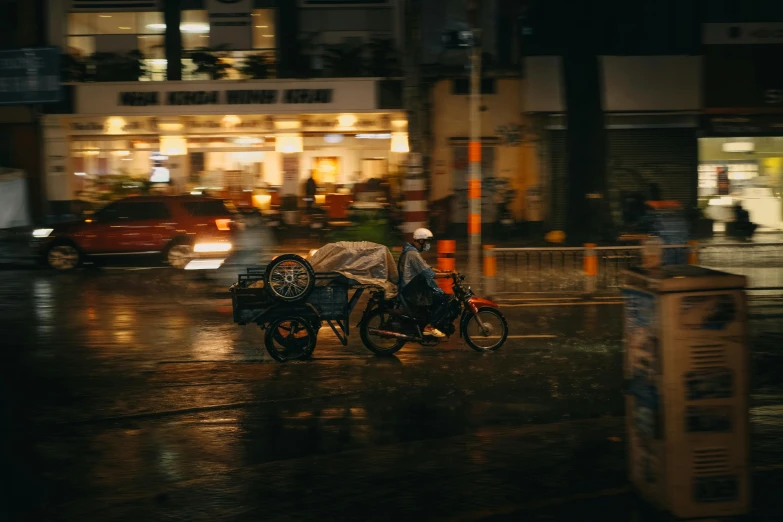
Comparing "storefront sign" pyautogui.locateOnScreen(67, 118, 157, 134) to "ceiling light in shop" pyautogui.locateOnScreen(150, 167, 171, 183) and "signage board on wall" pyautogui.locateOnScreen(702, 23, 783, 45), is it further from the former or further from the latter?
"signage board on wall" pyautogui.locateOnScreen(702, 23, 783, 45)

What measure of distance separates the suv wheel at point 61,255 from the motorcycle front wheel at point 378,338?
12258 mm

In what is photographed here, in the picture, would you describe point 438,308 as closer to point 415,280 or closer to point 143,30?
point 415,280

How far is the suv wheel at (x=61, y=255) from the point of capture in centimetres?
2139

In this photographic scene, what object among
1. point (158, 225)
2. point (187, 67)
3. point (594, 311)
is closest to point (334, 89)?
point (187, 67)

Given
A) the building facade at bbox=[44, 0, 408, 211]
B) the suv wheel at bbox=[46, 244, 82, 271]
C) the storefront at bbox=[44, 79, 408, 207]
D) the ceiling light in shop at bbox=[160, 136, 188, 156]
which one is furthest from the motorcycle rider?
the ceiling light in shop at bbox=[160, 136, 188, 156]

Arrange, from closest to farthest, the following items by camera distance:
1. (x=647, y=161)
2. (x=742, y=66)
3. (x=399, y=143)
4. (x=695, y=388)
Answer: (x=695, y=388) → (x=742, y=66) → (x=647, y=161) → (x=399, y=143)

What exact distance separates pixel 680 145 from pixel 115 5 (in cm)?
1871

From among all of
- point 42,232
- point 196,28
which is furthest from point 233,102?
point 42,232

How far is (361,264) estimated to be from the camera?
11.1 m

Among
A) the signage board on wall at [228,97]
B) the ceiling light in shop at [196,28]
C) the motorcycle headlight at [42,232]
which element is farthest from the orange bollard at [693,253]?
the ceiling light in shop at [196,28]

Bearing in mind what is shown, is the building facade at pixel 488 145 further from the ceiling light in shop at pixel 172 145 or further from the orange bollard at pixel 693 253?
the orange bollard at pixel 693 253

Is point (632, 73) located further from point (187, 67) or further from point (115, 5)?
point (115, 5)

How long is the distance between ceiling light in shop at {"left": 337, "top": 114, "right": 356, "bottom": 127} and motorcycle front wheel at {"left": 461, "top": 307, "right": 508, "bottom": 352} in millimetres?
19560

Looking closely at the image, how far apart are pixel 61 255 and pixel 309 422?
1473 cm
